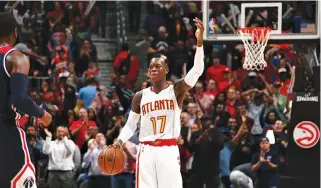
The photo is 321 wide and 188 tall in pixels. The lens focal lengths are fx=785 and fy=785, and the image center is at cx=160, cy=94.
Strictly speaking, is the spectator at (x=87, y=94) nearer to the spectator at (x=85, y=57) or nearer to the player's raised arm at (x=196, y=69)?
the spectator at (x=85, y=57)

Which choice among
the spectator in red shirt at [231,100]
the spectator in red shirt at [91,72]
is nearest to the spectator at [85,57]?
the spectator in red shirt at [91,72]

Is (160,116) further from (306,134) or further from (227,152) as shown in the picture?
(227,152)

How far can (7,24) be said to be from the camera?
20.3 feet

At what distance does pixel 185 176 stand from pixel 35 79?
5.90 meters

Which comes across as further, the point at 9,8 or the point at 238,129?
the point at 9,8

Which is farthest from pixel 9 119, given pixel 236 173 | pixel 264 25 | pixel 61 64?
pixel 61 64

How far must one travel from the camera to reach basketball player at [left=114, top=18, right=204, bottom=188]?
904cm

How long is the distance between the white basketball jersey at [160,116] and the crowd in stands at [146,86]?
4688 millimetres

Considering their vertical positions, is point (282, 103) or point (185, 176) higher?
point (282, 103)

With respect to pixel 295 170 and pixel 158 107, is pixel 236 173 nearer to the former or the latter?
pixel 295 170

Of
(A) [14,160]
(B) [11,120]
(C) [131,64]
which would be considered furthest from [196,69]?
(C) [131,64]

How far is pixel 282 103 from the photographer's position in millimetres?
15828

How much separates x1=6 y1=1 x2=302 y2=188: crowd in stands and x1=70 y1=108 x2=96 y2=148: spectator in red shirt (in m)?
0.02

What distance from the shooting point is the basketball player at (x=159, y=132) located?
29.7ft
